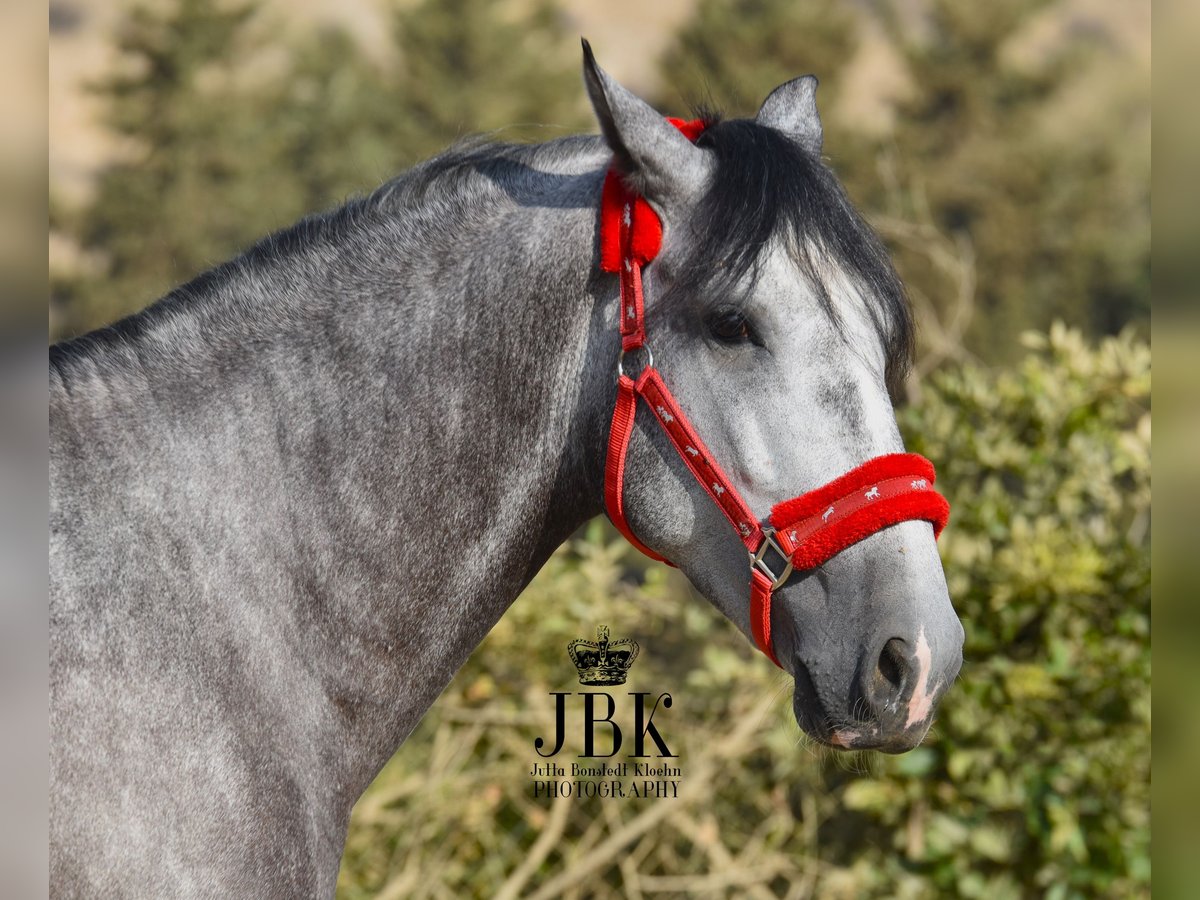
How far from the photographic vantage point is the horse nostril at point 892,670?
147 cm

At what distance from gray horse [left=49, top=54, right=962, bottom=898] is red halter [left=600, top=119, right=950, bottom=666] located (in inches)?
1.0

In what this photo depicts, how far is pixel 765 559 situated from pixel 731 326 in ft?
1.11

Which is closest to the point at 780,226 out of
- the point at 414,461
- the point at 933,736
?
the point at 414,461

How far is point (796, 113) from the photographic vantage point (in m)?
1.97

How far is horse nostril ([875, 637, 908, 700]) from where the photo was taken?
1.47m

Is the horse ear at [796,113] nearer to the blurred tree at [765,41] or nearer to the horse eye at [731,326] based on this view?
the horse eye at [731,326]

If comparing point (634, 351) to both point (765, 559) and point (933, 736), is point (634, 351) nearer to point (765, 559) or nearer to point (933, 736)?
point (765, 559)

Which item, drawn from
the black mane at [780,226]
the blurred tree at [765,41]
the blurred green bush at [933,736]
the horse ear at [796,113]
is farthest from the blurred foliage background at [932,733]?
the blurred tree at [765,41]

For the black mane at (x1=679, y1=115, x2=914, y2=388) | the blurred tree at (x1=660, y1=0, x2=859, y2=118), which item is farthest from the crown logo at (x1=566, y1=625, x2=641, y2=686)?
the blurred tree at (x1=660, y1=0, x2=859, y2=118)

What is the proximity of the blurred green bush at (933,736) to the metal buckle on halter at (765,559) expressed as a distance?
2018 millimetres

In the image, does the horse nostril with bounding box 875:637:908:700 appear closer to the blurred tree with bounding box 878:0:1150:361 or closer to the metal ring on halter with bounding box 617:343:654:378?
the metal ring on halter with bounding box 617:343:654:378
